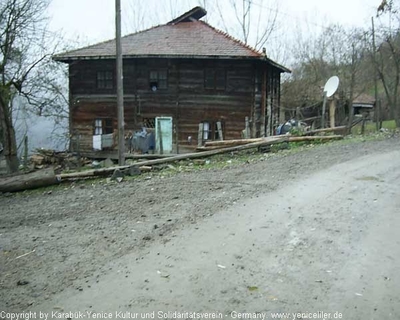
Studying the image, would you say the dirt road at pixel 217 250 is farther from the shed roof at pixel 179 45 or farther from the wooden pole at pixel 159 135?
the shed roof at pixel 179 45

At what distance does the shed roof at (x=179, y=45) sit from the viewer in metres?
21.7

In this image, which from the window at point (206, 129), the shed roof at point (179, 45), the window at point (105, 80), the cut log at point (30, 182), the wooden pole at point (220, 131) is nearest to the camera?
the cut log at point (30, 182)

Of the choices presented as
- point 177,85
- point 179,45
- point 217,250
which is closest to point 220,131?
point 177,85

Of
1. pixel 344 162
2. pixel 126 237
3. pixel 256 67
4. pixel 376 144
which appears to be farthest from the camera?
pixel 256 67

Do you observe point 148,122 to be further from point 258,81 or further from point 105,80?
point 258,81

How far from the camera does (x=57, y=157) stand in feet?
67.8

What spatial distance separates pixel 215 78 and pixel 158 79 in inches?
119

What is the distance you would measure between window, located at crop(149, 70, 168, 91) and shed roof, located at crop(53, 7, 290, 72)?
3.95 feet

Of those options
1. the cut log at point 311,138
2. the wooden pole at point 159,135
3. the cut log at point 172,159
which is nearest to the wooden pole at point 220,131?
the wooden pole at point 159,135

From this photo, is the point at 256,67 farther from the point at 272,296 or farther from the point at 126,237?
the point at 272,296

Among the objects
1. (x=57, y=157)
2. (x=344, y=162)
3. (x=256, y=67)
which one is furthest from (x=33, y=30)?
(x=344, y=162)

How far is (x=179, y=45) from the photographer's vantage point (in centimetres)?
2314

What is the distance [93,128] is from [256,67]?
30.7 feet

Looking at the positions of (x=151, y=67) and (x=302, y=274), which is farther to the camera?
(x=151, y=67)
